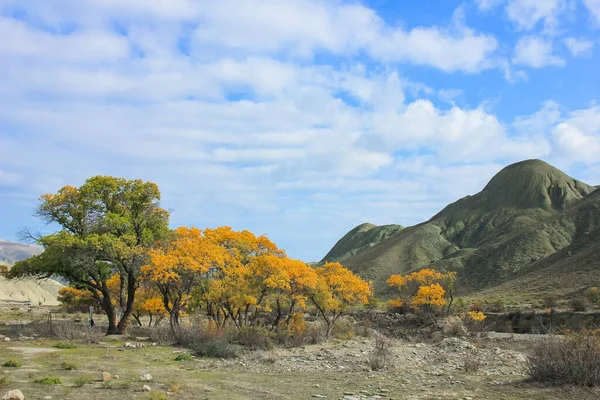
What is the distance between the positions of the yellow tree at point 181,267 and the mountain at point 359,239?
→ 135872mm

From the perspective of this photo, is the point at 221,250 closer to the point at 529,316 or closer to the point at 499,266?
the point at 529,316

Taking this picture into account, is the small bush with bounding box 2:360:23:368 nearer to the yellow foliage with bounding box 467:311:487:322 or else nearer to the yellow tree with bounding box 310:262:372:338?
the yellow tree with bounding box 310:262:372:338

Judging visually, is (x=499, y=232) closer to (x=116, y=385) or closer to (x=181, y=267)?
(x=181, y=267)

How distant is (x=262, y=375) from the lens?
15.6 meters

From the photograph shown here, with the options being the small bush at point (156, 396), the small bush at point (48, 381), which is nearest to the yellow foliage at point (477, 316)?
the small bush at point (156, 396)

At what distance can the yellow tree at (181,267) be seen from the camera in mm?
23688

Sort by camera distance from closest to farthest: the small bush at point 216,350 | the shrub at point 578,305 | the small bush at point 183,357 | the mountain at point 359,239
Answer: the small bush at point 183,357
the small bush at point 216,350
the shrub at point 578,305
the mountain at point 359,239

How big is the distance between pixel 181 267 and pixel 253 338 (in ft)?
17.0

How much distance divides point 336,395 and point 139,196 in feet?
61.6

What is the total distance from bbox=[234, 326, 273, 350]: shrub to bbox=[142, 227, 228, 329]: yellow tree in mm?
3407

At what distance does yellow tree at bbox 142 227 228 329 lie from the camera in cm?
2369

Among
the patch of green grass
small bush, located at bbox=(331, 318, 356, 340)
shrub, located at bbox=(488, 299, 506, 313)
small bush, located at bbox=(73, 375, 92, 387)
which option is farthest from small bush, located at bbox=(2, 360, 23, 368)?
shrub, located at bbox=(488, 299, 506, 313)

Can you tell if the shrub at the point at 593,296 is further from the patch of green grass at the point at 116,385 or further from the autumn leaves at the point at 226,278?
the patch of green grass at the point at 116,385

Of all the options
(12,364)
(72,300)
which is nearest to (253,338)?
(12,364)
